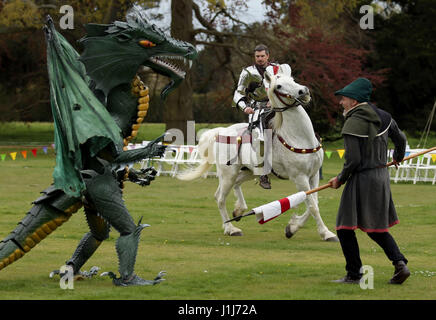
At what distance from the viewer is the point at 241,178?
45.3ft

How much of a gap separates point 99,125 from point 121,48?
2.92ft

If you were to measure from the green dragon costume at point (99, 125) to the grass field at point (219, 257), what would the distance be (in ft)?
1.64

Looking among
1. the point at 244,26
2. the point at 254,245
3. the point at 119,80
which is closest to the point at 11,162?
the point at 244,26

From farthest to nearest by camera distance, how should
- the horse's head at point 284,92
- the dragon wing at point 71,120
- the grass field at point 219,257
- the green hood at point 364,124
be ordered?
the horse's head at point 284,92 < the green hood at point 364,124 < the grass field at point 219,257 < the dragon wing at point 71,120

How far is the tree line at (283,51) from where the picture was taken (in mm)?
31875

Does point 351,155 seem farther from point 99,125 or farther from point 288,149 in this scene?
point 288,149

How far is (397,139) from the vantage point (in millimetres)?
8250

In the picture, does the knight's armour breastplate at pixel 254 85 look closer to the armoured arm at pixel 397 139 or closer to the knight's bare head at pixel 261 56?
the knight's bare head at pixel 261 56

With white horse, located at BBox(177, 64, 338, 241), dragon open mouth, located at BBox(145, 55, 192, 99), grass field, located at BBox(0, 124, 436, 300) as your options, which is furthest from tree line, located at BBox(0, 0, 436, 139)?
dragon open mouth, located at BBox(145, 55, 192, 99)

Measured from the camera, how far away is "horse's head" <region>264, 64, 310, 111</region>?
38.3 feet

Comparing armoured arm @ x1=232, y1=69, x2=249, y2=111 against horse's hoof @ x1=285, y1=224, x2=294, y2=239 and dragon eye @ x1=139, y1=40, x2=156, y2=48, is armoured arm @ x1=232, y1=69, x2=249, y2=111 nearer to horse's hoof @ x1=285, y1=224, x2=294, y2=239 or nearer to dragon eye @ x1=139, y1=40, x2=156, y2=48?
horse's hoof @ x1=285, y1=224, x2=294, y2=239

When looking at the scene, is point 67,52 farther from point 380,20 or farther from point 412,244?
point 380,20

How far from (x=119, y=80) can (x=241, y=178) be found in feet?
19.7

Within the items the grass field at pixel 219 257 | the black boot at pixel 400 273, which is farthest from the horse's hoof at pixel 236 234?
the black boot at pixel 400 273
